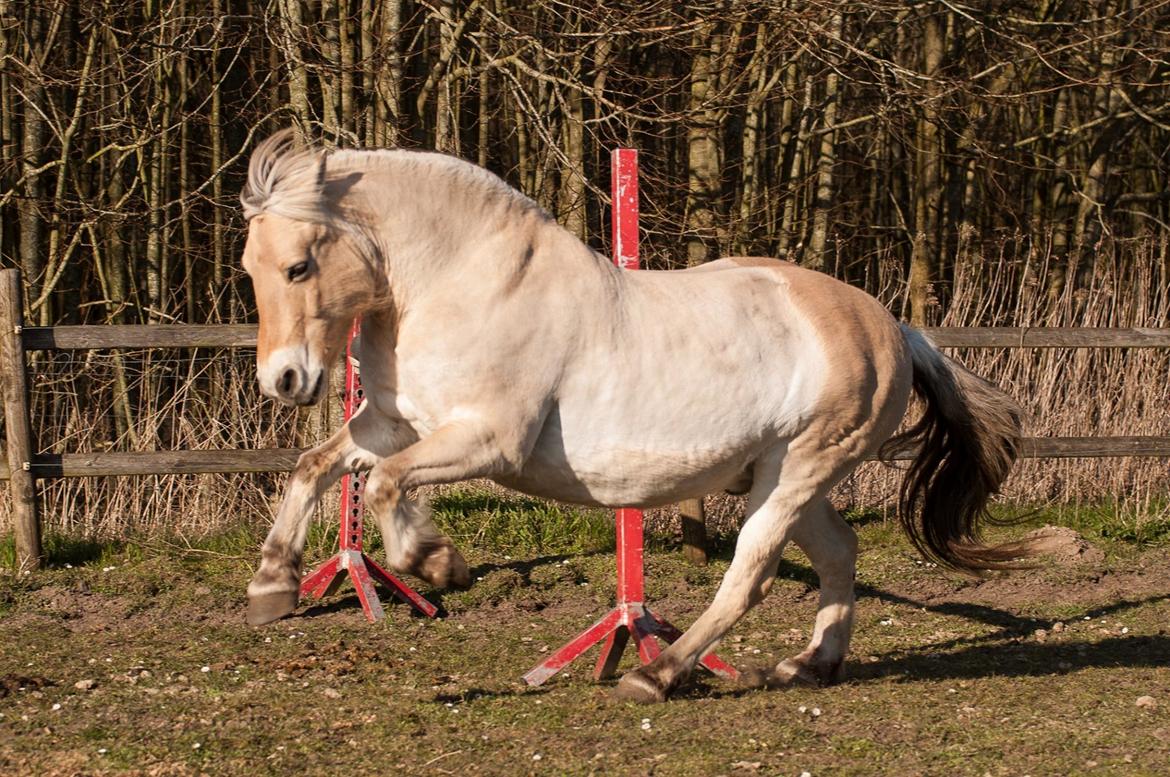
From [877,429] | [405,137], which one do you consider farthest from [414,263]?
[405,137]

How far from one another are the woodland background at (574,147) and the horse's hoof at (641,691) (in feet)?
11.8

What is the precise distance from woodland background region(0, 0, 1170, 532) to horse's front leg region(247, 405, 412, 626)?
3.42 metres

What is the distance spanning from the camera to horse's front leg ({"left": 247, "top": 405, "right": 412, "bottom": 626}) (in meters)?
3.84

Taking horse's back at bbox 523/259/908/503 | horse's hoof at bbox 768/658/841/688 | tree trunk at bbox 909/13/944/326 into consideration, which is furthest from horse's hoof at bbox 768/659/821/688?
tree trunk at bbox 909/13/944/326

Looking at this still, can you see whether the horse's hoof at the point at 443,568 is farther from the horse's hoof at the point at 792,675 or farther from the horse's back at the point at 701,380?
the horse's hoof at the point at 792,675

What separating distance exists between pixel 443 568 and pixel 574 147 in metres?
5.28

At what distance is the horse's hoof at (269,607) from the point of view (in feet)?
12.5

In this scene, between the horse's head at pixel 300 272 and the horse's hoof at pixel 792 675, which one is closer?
the horse's head at pixel 300 272

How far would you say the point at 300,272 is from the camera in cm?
386

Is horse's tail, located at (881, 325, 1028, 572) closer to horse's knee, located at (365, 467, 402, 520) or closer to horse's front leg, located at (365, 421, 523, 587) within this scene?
horse's front leg, located at (365, 421, 523, 587)

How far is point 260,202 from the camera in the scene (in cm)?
394

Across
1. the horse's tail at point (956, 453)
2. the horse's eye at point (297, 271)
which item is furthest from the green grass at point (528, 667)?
the horse's eye at point (297, 271)

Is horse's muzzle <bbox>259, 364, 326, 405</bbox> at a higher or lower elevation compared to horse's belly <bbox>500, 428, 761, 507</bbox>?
higher

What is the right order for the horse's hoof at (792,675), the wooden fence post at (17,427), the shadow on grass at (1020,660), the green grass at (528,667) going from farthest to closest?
1. the wooden fence post at (17,427)
2. the shadow on grass at (1020,660)
3. the horse's hoof at (792,675)
4. the green grass at (528,667)
